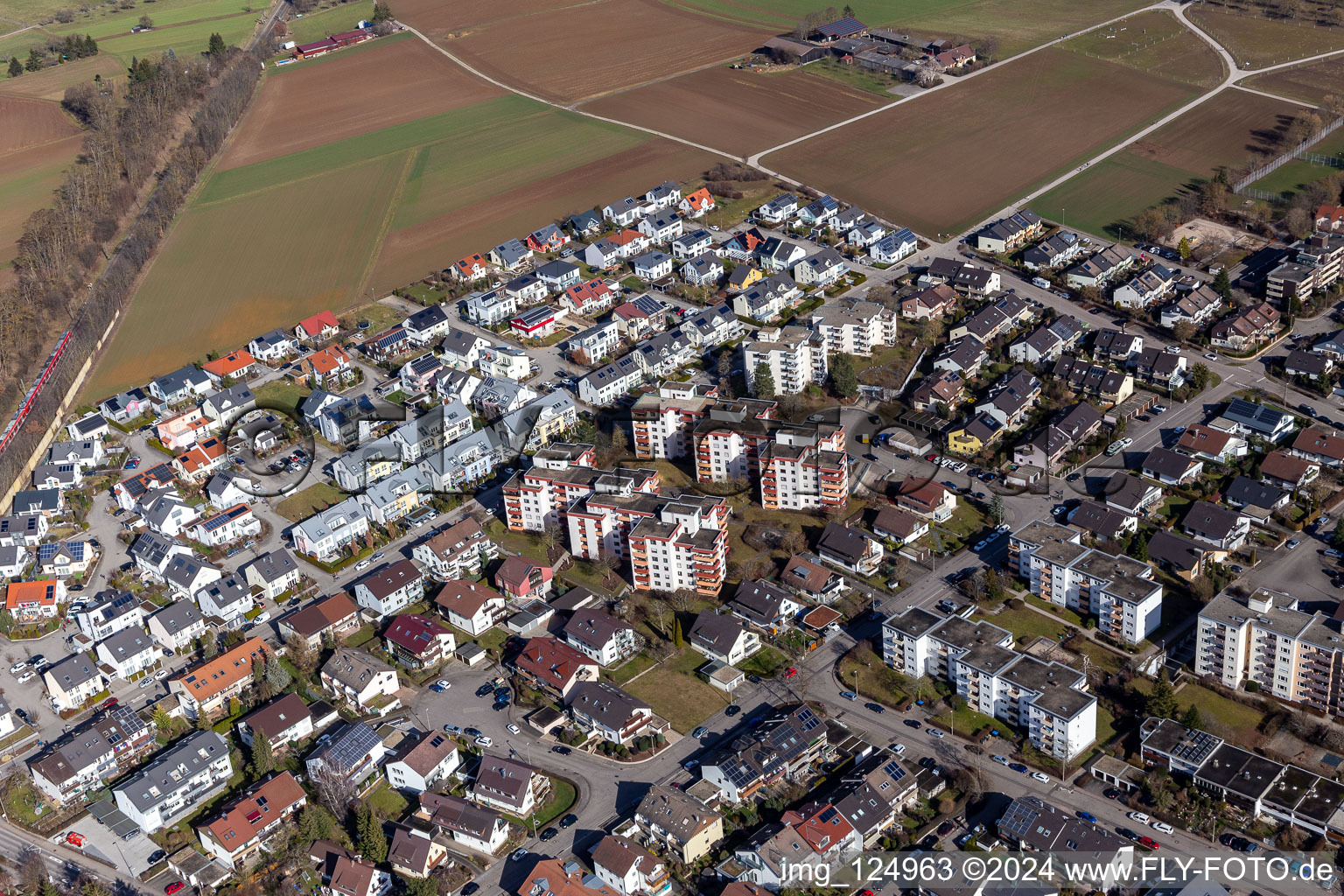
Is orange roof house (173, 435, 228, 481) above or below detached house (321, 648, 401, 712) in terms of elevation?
above

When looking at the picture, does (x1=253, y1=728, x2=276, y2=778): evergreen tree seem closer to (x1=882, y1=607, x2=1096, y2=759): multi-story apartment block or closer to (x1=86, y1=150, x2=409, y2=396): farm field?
(x1=882, y1=607, x2=1096, y2=759): multi-story apartment block

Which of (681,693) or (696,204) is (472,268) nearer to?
(696,204)

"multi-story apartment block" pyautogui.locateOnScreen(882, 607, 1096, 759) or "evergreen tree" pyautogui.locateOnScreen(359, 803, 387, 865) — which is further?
"multi-story apartment block" pyautogui.locateOnScreen(882, 607, 1096, 759)

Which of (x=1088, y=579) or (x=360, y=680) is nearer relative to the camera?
(x=360, y=680)

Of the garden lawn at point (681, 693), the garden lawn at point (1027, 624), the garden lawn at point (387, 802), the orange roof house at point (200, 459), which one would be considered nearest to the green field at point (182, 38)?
the orange roof house at point (200, 459)

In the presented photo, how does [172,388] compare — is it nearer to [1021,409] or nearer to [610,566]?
[610,566]

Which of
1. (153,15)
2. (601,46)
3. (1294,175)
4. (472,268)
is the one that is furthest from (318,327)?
(153,15)

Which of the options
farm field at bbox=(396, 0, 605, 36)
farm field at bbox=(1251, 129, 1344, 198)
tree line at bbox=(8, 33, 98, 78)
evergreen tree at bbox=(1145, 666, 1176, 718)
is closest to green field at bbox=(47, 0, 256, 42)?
tree line at bbox=(8, 33, 98, 78)
